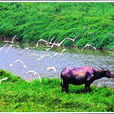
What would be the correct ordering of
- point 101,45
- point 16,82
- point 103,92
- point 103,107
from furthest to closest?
point 101,45 < point 16,82 < point 103,92 < point 103,107

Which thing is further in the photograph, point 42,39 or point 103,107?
point 42,39

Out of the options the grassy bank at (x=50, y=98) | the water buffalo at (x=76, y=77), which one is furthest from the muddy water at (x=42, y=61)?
the water buffalo at (x=76, y=77)

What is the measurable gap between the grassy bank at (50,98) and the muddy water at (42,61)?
34 centimetres

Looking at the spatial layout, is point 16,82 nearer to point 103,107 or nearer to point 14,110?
point 14,110

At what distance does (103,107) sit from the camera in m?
5.00

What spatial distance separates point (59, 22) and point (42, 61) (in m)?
0.54

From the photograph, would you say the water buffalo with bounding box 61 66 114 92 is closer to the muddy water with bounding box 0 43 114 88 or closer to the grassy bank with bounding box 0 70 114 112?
the grassy bank with bounding box 0 70 114 112

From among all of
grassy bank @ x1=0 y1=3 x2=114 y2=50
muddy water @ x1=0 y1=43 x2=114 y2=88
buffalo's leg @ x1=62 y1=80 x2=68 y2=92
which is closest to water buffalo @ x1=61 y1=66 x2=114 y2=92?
buffalo's leg @ x1=62 y1=80 x2=68 y2=92

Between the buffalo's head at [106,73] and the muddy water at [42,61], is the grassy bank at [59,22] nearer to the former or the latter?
the muddy water at [42,61]

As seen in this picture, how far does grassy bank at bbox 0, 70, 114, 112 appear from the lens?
198 inches

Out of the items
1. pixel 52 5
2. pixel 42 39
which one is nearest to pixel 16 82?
pixel 42 39

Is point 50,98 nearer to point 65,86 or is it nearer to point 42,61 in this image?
point 65,86

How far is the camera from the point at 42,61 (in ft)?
20.5

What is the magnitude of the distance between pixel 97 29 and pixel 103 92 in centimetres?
110
